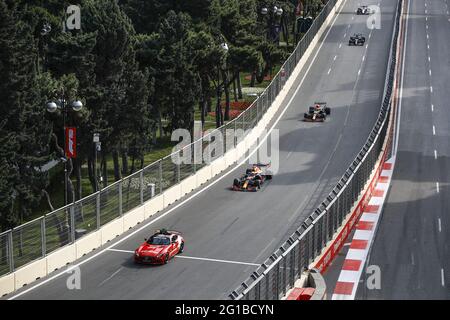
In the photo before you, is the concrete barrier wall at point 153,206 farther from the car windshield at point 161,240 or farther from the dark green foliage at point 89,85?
the car windshield at point 161,240

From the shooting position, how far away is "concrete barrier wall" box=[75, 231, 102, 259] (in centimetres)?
3706

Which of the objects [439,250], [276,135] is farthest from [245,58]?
[439,250]

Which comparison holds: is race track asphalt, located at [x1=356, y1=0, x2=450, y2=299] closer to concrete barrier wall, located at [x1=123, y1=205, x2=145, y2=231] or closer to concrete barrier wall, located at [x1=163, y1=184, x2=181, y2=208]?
concrete barrier wall, located at [x1=163, y1=184, x2=181, y2=208]

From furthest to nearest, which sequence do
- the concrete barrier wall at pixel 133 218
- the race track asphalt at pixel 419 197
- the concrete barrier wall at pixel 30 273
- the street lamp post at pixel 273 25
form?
the street lamp post at pixel 273 25
the concrete barrier wall at pixel 133 218
the race track asphalt at pixel 419 197
the concrete barrier wall at pixel 30 273

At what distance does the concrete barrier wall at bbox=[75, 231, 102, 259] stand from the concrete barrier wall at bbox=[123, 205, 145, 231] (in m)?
2.52

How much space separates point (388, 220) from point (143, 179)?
483 inches

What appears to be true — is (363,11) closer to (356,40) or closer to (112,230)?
(356,40)

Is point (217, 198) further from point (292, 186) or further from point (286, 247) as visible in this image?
point (286, 247)

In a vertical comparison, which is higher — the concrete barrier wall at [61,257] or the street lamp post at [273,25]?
the street lamp post at [273,25]

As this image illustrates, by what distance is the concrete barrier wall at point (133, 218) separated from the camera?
135 ft

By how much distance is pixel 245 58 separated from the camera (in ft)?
246

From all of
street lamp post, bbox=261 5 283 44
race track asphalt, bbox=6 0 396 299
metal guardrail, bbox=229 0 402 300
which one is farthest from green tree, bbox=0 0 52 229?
street lamp post, bbox=261 5 283 44

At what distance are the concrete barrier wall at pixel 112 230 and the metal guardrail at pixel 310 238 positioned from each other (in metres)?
8.52

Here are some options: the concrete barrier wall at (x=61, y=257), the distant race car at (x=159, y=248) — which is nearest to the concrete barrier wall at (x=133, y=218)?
the distant race car at (x=159, y=248)
